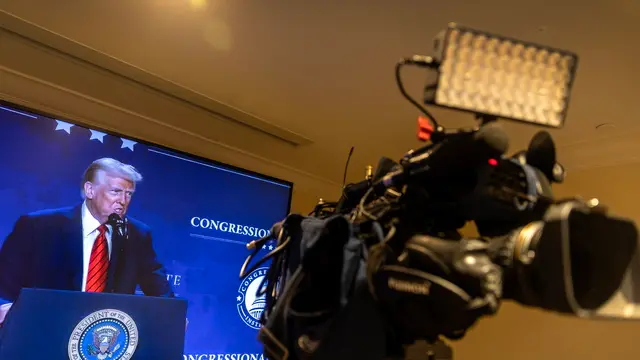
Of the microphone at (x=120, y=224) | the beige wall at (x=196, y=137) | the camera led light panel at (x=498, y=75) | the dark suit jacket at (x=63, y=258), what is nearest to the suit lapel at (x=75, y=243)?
the dark suit jacket at (x=63, y=258)

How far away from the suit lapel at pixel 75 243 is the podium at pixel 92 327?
0.10 m

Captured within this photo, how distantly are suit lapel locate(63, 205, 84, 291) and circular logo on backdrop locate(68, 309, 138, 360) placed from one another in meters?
0.14

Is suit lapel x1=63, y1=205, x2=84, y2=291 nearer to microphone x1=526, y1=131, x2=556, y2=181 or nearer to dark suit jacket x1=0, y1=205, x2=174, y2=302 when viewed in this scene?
dark suit jacket x1=0, y1=205, x2=174, y2=302

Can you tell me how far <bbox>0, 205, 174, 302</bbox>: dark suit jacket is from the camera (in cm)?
148

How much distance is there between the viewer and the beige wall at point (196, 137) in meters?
1.69

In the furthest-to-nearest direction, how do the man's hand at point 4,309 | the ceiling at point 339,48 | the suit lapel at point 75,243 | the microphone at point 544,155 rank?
the suit lapel at point 75,243 < the man's hand at point 4,309 < the ceiling at point 339,48 < the microphone at point 544,155

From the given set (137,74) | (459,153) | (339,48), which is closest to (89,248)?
(137,74)

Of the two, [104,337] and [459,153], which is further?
[104,337]

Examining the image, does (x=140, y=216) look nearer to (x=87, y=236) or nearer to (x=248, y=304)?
(x=87, y=236)

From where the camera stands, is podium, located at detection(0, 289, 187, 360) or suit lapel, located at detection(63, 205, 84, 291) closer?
podium, located at detection(0, 289, 187, 360)

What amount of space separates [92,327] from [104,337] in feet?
0.18

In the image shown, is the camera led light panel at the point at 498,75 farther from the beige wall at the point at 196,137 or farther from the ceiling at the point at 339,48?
the beige wall at the point at 196,137

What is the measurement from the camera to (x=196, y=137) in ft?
6.88

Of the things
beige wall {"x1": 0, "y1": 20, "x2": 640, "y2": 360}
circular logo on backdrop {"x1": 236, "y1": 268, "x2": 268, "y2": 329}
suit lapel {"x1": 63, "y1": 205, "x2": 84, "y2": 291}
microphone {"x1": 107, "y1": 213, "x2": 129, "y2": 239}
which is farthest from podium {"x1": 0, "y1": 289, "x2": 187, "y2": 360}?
beige wall {"x1": 0, "y1": 20, "x2": 640, "y2": 360}
